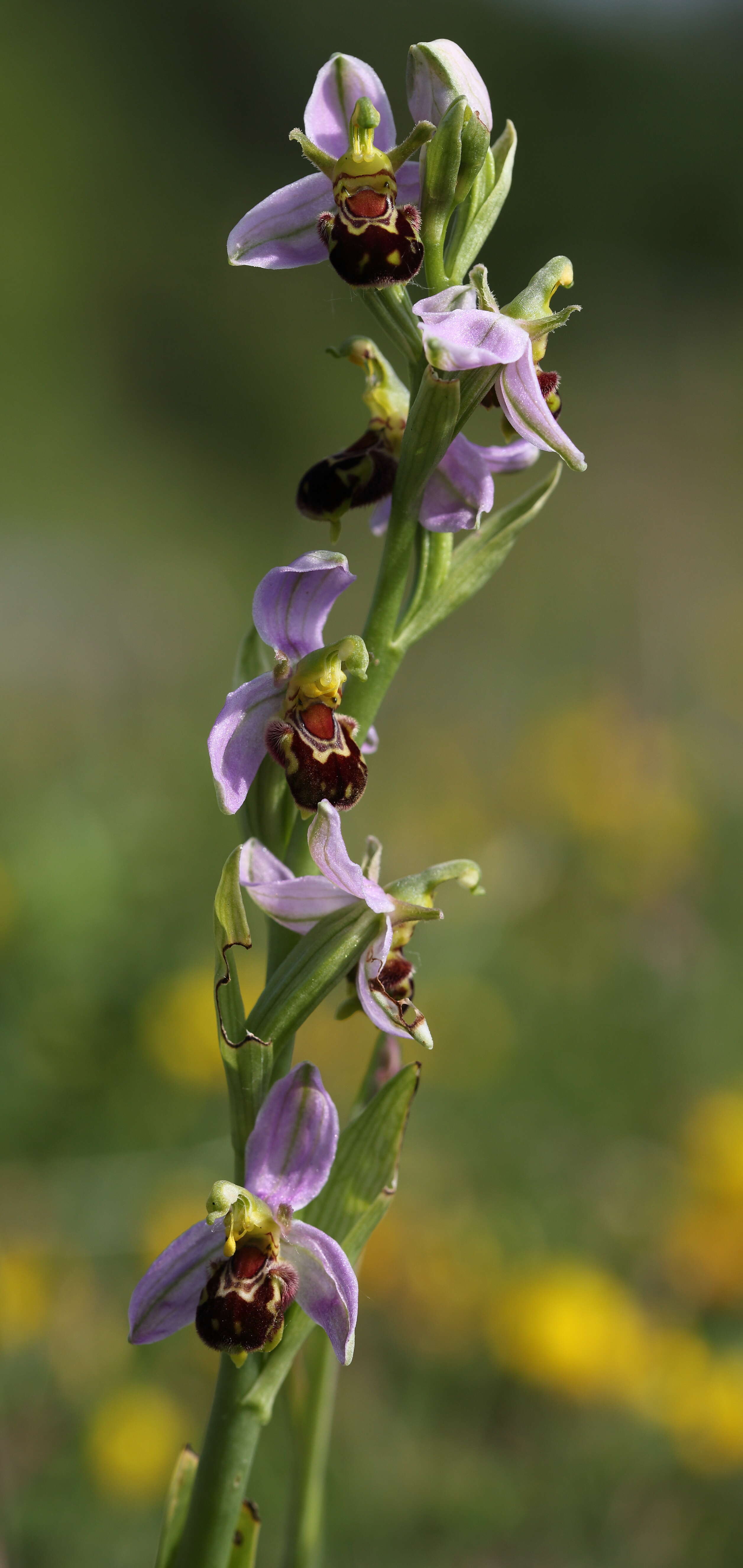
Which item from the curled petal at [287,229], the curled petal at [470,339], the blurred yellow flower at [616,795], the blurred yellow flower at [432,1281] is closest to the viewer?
the curled petal at [470,339]

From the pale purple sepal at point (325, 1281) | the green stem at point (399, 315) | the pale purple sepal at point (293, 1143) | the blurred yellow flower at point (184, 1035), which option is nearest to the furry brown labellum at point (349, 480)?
the green stem at point (399, 315)

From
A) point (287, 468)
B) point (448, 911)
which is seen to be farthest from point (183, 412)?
point (448, 911)

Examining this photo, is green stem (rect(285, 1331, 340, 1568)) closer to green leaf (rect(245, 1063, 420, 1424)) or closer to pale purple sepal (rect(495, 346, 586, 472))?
green leaf (rect(245, 1063, 420, 1424))

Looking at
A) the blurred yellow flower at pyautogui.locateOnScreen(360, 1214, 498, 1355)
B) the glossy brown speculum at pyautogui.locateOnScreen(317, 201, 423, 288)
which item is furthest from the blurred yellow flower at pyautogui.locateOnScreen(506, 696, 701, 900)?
the glossy brown speculum at pyautogui.locateOnScreen(317, 201, 423, 288)

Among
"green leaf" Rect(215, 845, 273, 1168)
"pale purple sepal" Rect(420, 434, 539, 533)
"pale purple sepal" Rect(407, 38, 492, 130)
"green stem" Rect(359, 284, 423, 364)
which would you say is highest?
"pale purple sepal" Rect(407, 38, 492, 130)

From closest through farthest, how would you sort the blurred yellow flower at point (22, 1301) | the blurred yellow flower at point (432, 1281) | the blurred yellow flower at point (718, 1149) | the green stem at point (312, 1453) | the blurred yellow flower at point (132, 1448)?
the green stem at point (312, 1453), the blurred yellow flower at point (132, 1448), the blurred yellow flower at point (22, 1301), the blurred yellow flower at point (432, 1281), the blurred yellow flower at point (718, 1149)

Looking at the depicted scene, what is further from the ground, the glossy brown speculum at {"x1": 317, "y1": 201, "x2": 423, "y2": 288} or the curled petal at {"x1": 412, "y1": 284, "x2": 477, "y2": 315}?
the glossy brown speculum at {"x1": 317, "y1": 201, "x2": 423, "y2": 288}

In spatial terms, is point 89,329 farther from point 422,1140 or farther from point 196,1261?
point 196,1261

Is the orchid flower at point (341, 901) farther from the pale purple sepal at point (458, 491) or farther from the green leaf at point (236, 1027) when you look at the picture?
the pale purple sepal at point (458, 491)
